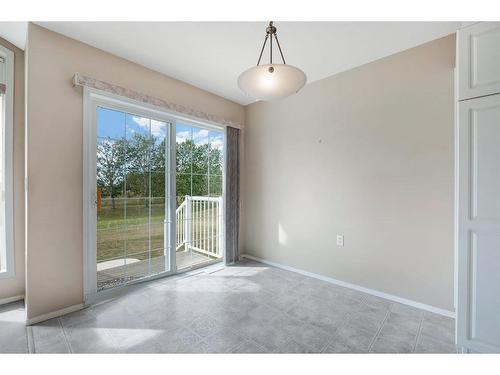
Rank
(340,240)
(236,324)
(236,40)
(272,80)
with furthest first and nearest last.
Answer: (340,240), (236,40), (236,324), (272,80)

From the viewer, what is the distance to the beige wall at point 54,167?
1.78 meters

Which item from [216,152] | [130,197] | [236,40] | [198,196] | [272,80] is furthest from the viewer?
[216,152]

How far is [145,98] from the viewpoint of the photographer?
2367 mm

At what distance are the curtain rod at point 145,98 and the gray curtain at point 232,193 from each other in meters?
0.22

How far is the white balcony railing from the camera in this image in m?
2.95

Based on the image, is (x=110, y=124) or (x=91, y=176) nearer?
(x=91, y=176)

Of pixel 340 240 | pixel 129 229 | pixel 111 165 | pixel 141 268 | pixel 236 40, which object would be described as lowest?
pixel 141 268

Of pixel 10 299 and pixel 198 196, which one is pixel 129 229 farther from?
pixel 10 299

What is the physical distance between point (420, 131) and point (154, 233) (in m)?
2.82

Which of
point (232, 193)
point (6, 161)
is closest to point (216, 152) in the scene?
point (232, 193)

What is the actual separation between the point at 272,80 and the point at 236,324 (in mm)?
1723

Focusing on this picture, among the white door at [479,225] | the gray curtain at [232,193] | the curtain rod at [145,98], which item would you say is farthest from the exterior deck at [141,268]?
the white door at [479,225]
